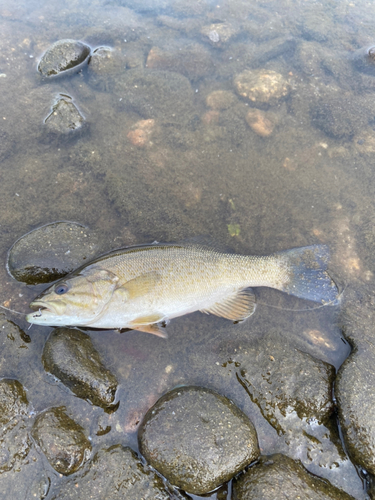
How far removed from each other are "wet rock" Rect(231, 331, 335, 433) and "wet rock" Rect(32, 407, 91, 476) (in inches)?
74.0

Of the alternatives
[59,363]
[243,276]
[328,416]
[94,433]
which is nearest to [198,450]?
[94,433]

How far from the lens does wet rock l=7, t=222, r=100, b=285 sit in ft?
12.2

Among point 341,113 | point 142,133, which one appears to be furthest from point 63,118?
point 341,113

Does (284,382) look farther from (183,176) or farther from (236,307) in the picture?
(183,176)

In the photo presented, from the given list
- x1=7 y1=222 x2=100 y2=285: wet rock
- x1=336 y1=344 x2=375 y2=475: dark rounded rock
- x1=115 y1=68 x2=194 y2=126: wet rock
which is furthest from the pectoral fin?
x1=115 y1=68 x2=194 y2=126: wet rock

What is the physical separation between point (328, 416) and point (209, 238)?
258 centimetres

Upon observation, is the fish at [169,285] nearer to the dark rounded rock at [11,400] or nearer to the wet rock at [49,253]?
the wet rock at [49,253]

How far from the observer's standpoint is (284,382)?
3.29 meters

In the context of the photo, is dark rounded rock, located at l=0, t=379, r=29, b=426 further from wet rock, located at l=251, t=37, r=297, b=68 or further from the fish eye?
wet rock, located at l=251, t=37, r=297, b=68

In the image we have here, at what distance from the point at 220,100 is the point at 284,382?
504 centimetres

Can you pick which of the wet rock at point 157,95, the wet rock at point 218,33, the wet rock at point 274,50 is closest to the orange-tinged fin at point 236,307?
the wet rock at point 157,95

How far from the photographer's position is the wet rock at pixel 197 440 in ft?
8.97

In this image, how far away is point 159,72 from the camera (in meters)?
5.93

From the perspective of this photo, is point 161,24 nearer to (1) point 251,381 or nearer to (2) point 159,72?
(2) point 159,72
